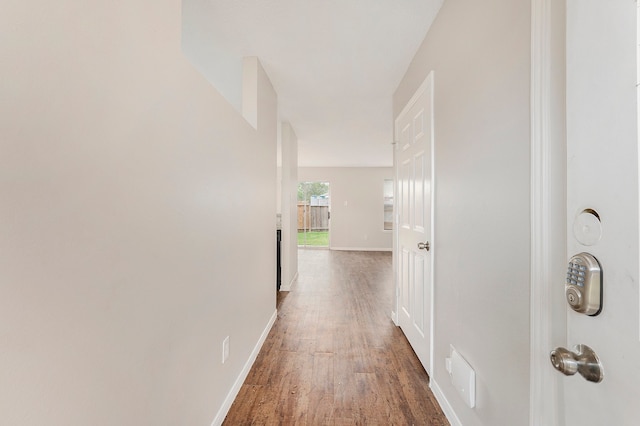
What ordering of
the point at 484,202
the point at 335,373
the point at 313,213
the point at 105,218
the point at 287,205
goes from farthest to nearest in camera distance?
the point at 313,213 → the point at 287,205 → the point at 335,373 → the point at 484,202 → the point at 105,218

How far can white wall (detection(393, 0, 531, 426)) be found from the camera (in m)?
0.98

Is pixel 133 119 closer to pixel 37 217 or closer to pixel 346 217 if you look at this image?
pixel 37 217

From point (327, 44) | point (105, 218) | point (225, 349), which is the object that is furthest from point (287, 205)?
point (105, 218)

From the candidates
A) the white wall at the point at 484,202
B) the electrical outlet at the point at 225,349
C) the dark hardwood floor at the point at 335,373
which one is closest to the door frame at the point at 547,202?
the white wall at the point at 484,202

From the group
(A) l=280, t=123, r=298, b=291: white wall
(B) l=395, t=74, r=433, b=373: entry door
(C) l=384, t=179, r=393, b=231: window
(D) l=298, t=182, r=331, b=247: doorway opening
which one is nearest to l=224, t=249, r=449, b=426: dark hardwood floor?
(B) l=395, t=74, r=433, b=373: entry door

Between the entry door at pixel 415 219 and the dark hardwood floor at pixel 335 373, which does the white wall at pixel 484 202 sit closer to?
the entry door at pixel 415 219

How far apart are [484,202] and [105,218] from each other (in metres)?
1.34

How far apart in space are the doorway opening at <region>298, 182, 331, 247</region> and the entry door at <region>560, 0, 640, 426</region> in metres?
7.96

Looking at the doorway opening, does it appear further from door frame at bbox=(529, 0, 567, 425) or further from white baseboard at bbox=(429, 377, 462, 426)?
door frame at bbox=(529, 0, 567, 425)

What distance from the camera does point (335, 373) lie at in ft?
6.43

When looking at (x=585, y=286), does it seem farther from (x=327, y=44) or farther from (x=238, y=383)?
(x=327, y=44)

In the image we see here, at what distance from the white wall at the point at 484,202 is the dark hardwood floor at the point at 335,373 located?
28 centimetres

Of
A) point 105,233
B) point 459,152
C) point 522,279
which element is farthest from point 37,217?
point 459,152

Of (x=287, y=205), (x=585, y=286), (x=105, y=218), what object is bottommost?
(x=585, y=286)
